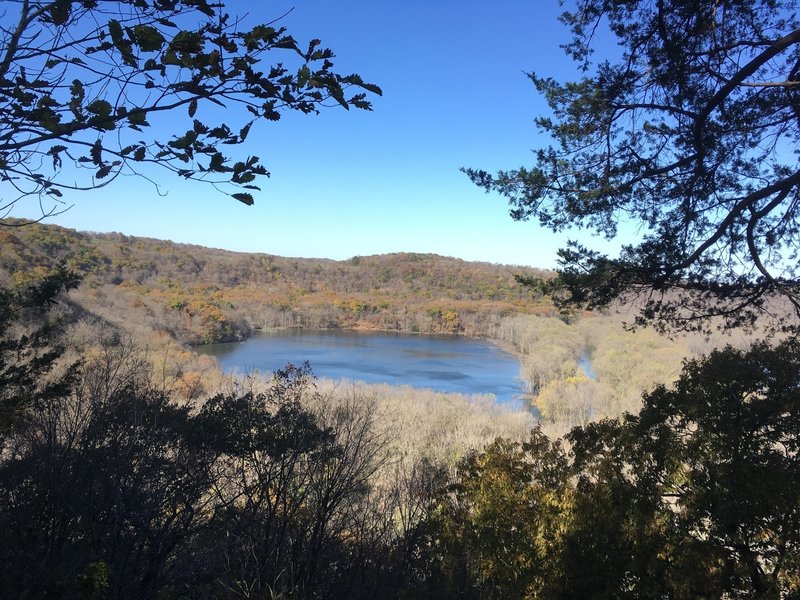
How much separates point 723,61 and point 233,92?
4.07 m

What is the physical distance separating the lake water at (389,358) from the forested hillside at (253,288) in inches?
158

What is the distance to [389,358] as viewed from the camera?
42.2 m

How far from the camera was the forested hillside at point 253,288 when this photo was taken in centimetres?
3825

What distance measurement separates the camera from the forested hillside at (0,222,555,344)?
3825cm

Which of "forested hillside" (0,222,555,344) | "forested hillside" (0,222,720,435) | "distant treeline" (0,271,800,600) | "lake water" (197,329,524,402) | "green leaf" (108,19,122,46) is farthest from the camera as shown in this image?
"forested hillside" (0,222,555,344)

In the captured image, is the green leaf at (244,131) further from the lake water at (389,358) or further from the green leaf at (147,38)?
the lake water at (389,358)

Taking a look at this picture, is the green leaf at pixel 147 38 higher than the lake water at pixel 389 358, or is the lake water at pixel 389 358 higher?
the green leaf at pixel 147 38

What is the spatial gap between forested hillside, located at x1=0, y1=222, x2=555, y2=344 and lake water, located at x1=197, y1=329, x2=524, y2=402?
4.02 m

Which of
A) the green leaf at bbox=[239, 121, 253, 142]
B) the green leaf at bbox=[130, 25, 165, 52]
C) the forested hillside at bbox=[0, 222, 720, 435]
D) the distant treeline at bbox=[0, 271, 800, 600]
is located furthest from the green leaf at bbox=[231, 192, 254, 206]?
the forested hillside at bbox=[0, 222, 720, 435]

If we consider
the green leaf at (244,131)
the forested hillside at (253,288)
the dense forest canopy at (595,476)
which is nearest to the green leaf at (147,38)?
the green leaf at (244,131)

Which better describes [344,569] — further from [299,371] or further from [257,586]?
[299,371]

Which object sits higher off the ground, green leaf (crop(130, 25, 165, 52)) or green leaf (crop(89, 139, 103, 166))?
green leaf (crop(130, 25, 165, 52))

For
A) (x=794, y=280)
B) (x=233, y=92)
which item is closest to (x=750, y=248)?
(x=794, y=280)

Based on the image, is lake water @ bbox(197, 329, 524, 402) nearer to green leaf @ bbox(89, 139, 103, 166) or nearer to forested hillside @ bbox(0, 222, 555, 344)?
forested hillside @ bbox(0, 222, 555, 344)
